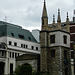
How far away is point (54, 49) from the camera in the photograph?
240 ft

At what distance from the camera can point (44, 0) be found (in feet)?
249

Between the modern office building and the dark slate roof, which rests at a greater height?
the dark slate roof

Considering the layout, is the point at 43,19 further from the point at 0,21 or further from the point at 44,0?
the point at 0,21

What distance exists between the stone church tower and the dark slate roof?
1886 centimetres

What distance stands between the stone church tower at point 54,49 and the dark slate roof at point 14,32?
61.9ft

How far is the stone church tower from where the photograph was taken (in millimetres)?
71938

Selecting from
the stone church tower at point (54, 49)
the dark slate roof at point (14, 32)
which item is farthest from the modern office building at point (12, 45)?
the stone church tower at point (54, 49)

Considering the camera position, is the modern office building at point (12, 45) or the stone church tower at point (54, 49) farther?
the modern office building at point (12, 45)

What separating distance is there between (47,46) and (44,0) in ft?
40.3

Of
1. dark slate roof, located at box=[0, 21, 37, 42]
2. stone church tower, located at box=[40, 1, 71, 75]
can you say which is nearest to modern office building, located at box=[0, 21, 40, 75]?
dark slate roof, located at box=[0, 21, 37, 42]

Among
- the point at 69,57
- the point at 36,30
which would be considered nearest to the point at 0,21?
the point at 36,30

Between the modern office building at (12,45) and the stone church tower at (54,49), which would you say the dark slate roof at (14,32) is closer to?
the modern office building at (12,45)

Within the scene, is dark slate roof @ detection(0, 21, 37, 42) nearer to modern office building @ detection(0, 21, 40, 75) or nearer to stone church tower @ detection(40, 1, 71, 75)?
modern office building @ detection(0, 21, 40, 75)

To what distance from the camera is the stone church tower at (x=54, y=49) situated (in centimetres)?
7194
